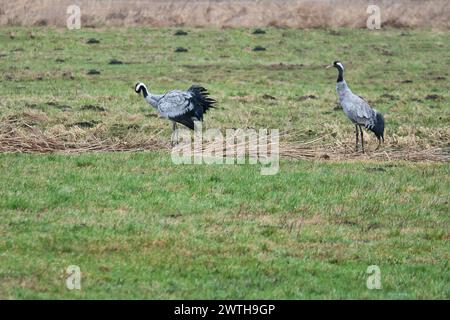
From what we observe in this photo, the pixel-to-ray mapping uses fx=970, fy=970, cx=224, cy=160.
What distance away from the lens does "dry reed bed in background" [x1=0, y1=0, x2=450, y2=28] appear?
3844 cm

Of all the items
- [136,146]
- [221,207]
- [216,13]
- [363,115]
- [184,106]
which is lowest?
[221,207]

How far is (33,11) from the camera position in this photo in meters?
38.5

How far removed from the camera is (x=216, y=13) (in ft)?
132

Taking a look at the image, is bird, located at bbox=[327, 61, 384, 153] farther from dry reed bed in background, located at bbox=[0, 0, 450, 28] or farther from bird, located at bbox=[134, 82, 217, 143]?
dry reed bed in background, located at bbox=[0, 0, 450, 28]

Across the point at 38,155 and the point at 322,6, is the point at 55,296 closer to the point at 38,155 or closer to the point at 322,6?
the point at 38,155

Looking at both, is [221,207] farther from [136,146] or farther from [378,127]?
[378,127]

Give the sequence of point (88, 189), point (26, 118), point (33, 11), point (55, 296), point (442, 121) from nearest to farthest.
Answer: point (55, 296) → point (88, 189) → point (26, 118) → point (442, 121) → point (33, 11)

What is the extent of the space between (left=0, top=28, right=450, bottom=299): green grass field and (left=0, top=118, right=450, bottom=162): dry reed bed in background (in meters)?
0.07

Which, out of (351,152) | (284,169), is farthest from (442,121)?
(284,169)

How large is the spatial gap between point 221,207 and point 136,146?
188 inches

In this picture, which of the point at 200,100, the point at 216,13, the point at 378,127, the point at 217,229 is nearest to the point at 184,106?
the point at 200,100

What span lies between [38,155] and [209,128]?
Result: 4.47 meters

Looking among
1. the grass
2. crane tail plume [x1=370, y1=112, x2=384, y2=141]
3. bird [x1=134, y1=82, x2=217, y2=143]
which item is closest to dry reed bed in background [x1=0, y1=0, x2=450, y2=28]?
bird [x1=134, y1=82, x2=217, y2=143]

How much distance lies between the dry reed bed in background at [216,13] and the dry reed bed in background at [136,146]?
21.2 m
